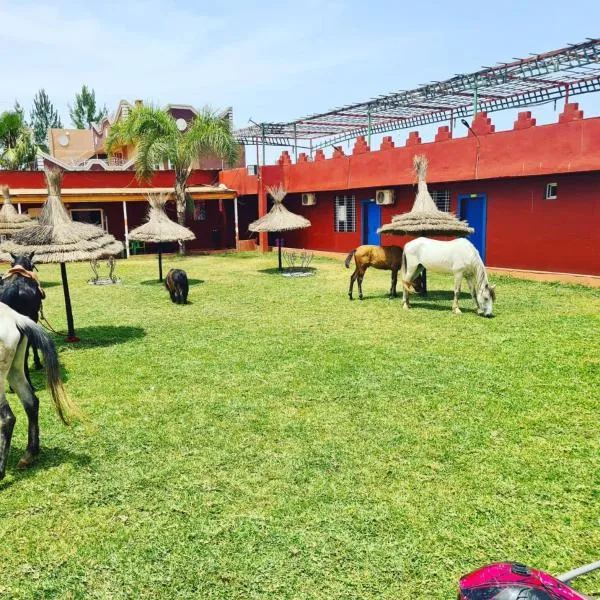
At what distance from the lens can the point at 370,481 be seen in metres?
4.16

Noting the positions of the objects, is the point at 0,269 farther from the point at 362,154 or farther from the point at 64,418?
the point at 64,418

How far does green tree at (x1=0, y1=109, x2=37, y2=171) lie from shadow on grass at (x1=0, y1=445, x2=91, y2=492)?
2768 cm

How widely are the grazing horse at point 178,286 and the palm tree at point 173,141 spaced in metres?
11.1

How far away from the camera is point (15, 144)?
2861cm

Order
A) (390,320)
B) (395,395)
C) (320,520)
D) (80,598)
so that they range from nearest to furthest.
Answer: (80,598)
(320,520)
(395,395)
(390,320)

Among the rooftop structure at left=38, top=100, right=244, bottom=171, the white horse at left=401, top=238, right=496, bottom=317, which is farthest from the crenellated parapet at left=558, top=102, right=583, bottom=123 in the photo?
the rooftop structure at left=38, top=100, right=244, bottom=171

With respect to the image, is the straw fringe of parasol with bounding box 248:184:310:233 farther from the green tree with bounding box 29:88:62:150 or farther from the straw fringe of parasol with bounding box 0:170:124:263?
the green tree with bounding box 29:88:62:150

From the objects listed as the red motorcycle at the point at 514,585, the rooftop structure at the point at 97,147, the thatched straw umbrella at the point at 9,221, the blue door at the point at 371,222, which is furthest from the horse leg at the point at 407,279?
the rooftop structure at the point at 97,147

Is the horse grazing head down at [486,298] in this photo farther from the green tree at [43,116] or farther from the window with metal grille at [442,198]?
the green tree at [43,116]

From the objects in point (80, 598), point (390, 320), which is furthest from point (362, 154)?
point (80, 598)

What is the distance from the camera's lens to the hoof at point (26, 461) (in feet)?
14.6

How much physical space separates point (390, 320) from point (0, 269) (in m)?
17.5

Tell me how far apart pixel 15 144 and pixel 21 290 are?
86.3ft

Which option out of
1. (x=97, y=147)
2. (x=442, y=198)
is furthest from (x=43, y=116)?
(x=442, y=198)
